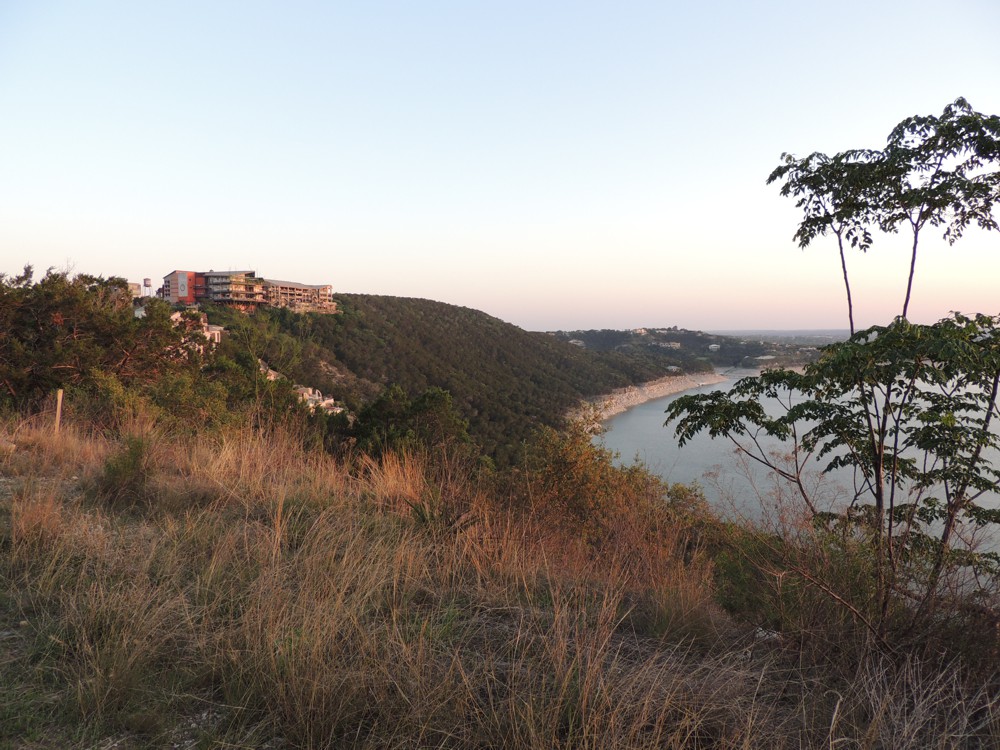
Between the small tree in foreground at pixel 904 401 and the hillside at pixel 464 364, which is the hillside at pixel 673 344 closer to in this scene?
the hillside at pixel 464 364

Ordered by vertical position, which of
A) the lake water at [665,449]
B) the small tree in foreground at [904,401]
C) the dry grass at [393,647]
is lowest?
the lake water at [665,449]

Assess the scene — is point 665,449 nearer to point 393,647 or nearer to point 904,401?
point 904,401

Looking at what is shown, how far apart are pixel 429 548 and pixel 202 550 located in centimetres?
113

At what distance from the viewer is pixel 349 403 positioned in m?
33.4

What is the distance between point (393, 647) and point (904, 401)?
266 centimetres

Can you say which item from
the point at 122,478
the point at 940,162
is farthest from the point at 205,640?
the point at 940,162

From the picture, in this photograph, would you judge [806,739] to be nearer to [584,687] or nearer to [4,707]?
[584,687]

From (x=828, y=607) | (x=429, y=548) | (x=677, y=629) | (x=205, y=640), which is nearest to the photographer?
(x=205, y=640)

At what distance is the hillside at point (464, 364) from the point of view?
3847cm

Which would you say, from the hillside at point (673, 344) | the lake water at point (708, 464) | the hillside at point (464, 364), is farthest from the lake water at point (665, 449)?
the hillside at point (673, 344)

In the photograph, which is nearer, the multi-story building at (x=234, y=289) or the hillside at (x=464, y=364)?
the hillside at (x=464, y=364)

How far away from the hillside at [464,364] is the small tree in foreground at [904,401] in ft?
69.4

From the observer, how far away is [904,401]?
269cm

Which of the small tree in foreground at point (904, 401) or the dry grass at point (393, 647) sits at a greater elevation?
the small tree in foreground at point (904, 401)
